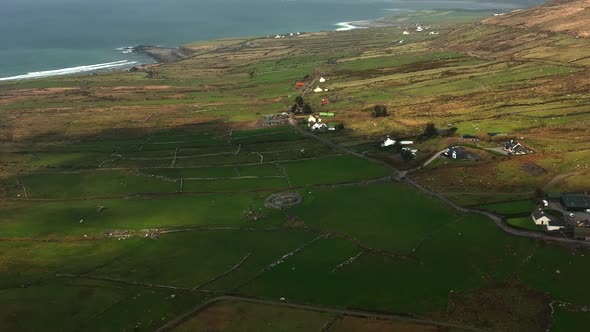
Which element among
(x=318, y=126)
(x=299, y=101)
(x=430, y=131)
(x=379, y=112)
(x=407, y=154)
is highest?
(x=299, y=101)

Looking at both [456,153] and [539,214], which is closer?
[539,214]

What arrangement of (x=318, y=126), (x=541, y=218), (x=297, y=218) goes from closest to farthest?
(x=541, y=218) → (x=297, y=218) → (x=318, y=126)

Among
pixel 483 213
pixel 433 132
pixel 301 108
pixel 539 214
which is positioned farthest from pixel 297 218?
pixel 301 108

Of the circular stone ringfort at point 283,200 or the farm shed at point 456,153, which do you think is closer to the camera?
the circular stone ringfort at point 283,200

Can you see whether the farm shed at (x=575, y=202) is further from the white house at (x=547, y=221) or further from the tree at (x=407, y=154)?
the tree at (x=407, y=154)

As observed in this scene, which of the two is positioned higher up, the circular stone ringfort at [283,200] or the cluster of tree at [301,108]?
the cluster of tree at [301,108]

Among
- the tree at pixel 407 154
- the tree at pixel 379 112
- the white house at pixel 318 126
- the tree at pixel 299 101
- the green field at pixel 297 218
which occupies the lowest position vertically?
the green field at pixel 297 218

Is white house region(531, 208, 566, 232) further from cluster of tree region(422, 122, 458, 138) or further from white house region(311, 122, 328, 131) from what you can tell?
white house region(311, 122, 328, 131)

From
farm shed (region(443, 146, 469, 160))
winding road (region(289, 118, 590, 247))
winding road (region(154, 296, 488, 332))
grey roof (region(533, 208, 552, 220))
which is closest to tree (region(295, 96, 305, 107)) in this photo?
winding road (region(289, 118, 590, 247))

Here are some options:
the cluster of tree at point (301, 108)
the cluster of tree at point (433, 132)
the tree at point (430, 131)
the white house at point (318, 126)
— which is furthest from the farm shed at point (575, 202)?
the cluster of tree at point (301, 108)

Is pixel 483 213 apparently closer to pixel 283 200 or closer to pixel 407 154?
pixel 407 154
